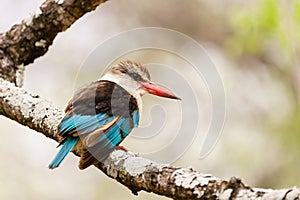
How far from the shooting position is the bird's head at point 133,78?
2670 mm

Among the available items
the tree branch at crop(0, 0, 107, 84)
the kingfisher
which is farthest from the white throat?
the tree branch at crop(0, 0, 107, 84)

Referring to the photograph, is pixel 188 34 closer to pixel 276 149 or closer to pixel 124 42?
pixel 124 42

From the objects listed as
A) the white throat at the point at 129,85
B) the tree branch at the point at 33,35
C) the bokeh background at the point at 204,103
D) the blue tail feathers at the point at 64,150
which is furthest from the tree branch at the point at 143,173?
the bokeh background at the point at 204,103

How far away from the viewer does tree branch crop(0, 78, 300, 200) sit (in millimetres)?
1440

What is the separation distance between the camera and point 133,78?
2.74m

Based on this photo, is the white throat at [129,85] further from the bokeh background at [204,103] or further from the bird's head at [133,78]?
the bokeh background at [204,103]

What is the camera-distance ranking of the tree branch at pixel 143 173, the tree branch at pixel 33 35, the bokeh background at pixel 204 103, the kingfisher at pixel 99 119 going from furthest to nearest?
the bokeh background at pixel 204 103
the tree branch at pixel 33 35
the kingfisher at pixel 99 119
the tree branch at pixel 143 173

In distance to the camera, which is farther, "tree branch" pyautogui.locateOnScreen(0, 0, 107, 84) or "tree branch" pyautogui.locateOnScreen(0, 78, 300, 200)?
"tree branch" pyautogui.locateOnScreen(0, 0, 107, 84)

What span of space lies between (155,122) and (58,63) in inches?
105

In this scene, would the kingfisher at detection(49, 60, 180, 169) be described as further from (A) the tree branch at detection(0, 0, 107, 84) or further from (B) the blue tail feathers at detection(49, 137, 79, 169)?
(A) the tree branch at detection(0, 0, 107, 84)

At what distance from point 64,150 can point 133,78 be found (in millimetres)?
654

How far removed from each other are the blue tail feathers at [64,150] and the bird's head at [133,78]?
1.51 ft

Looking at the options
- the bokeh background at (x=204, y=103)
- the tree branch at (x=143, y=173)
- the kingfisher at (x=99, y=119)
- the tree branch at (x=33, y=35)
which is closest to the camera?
the tree branch at (x=143, y=173)

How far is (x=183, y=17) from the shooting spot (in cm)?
545
